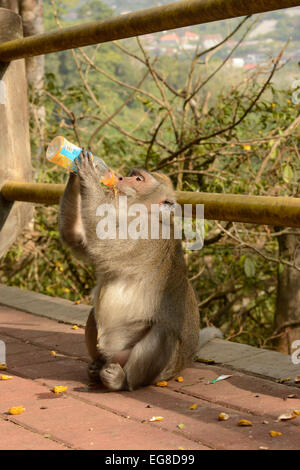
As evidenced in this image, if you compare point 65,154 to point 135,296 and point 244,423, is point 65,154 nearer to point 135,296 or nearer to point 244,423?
point 135,296

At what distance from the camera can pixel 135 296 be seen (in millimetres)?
2846

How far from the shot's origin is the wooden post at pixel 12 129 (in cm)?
350

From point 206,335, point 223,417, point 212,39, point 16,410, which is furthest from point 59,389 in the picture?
point 212,39

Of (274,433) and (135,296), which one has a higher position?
(135,296)

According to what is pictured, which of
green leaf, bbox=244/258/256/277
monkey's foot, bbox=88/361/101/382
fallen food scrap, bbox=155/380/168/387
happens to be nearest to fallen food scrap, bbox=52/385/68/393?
monkey's foot, bbox=88/361/101/382

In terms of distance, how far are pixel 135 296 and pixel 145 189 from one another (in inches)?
17.3

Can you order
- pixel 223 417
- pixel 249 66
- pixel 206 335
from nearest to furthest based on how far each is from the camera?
pixel 223 417 < pixel 206 335 < pixel 249 66

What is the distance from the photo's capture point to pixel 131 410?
2.43 m

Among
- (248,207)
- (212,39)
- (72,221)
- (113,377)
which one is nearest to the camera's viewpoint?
(248,207)

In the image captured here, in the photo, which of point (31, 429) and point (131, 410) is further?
point (131, 410)

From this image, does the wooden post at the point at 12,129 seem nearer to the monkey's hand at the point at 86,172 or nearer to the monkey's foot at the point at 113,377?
the monkey's hand at the point at 86,172

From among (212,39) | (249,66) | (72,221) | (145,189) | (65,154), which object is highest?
(212,39)

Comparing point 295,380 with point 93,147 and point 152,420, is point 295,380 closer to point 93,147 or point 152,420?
point 152,420
